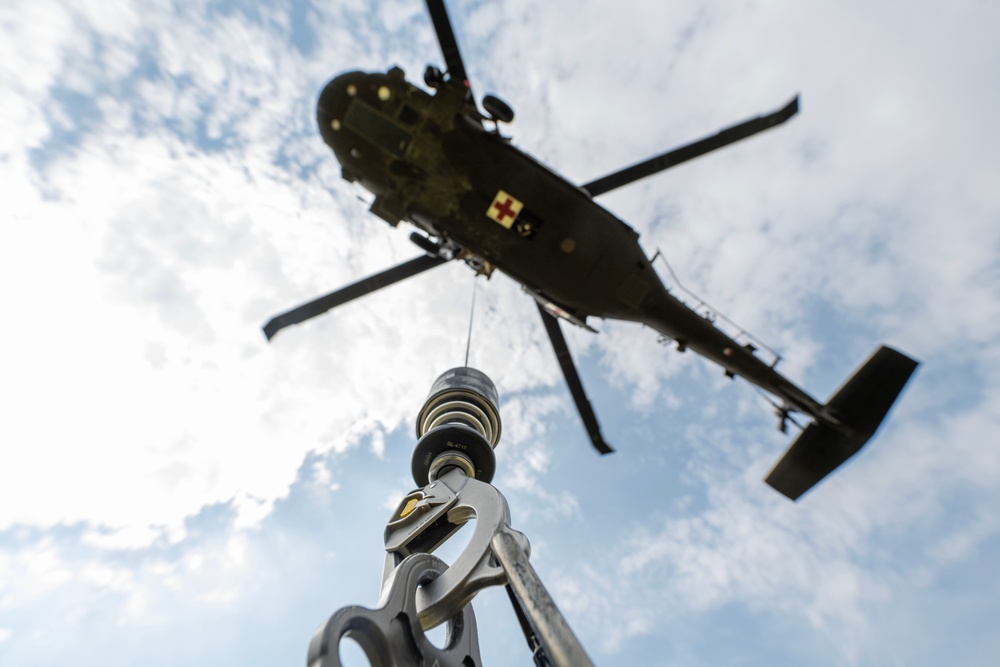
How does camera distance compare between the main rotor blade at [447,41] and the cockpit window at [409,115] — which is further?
the cockpit window at [409,115]

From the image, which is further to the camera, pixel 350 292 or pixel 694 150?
pixel 350 292

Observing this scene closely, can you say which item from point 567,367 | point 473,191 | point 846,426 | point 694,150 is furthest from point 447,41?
point 846,426

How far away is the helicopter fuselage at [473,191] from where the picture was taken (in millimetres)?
10273

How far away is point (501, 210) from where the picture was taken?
34.2ft

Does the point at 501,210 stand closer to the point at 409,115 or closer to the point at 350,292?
A: the point at 409,115

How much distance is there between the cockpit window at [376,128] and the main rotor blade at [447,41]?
5.13ft

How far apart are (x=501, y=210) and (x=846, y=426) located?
29.9 ft

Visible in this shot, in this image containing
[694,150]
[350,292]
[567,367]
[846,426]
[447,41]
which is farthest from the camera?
[846,426]

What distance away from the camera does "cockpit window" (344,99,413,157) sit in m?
10.2

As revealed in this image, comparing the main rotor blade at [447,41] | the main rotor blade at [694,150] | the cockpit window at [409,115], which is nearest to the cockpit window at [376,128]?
the cockpit window at [409,115]

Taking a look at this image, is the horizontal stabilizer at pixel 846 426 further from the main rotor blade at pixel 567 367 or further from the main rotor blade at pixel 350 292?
the main rotor blade at pixel 350 292

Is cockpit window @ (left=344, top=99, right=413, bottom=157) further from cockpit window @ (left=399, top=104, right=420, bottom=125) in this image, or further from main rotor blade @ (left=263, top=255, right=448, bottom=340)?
main rotor blade @ (left=263, top=255, right=448, bottom=340)

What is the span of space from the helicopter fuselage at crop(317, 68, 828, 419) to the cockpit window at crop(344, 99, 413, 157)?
0.02m

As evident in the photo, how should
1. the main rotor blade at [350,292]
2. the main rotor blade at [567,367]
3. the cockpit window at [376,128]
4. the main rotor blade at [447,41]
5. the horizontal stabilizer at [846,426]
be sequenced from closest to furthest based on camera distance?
the main rotor blade at [447,41]
the cockpit window at [376,128]
the main rotor blade at [350,292]
the horizontal stabilizer at [846,426]
the main rotor blade at [567,367]
